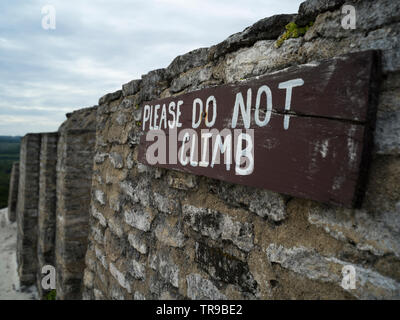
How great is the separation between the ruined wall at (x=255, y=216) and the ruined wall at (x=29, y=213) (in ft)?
13.5

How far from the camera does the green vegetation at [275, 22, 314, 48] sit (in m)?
0.98

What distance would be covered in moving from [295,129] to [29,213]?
6.05m

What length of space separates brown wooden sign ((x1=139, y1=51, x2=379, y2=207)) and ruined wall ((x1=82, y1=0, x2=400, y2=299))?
0.23 ft

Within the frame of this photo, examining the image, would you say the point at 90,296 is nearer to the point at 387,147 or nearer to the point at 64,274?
the point at 64,274

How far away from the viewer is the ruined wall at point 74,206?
3.43m

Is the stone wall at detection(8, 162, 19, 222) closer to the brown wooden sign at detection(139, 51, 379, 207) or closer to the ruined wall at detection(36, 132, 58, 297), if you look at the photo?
the ruined wall at detection(36, 132, 58, 297)

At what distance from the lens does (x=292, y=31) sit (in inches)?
40.0

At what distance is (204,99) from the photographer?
1.27 m

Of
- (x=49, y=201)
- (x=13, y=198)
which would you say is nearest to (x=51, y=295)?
(x=49, y=201)

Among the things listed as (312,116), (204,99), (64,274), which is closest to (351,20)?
(312,116)
